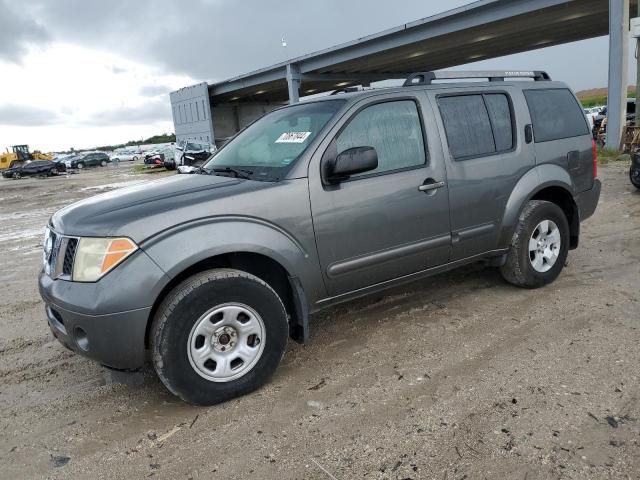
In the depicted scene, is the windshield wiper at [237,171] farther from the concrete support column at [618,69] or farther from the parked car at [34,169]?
the parked car at [34,169]

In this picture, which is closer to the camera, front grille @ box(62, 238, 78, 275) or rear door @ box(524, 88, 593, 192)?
front grille @ box(62, 238, 78, 275)

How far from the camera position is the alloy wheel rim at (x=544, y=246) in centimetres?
453

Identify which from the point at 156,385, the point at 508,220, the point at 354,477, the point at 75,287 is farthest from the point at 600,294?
the point at 75,287

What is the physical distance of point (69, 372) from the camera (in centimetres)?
368

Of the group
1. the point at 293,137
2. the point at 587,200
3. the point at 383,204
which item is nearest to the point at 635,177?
the point at 587,200

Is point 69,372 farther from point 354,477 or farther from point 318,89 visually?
point 318,89

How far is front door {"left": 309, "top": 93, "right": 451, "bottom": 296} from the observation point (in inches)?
133

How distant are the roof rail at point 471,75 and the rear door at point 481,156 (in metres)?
0.15

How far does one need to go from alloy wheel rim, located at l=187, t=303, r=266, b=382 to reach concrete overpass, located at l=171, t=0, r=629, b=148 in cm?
1640

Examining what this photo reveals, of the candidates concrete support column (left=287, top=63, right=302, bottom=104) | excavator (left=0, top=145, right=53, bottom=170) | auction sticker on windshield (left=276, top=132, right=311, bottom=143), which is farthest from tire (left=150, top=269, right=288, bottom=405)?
excavator (left=0, top=145, right=53, bottom=170)

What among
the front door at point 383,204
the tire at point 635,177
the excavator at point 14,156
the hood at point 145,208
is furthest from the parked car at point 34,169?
the front door at point 383,204

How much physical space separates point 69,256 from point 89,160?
189 feet

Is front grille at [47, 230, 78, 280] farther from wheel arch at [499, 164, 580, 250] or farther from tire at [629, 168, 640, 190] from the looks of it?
tire at [629, 168, 640, 190]

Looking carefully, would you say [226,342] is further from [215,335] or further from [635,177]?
[635,177]
